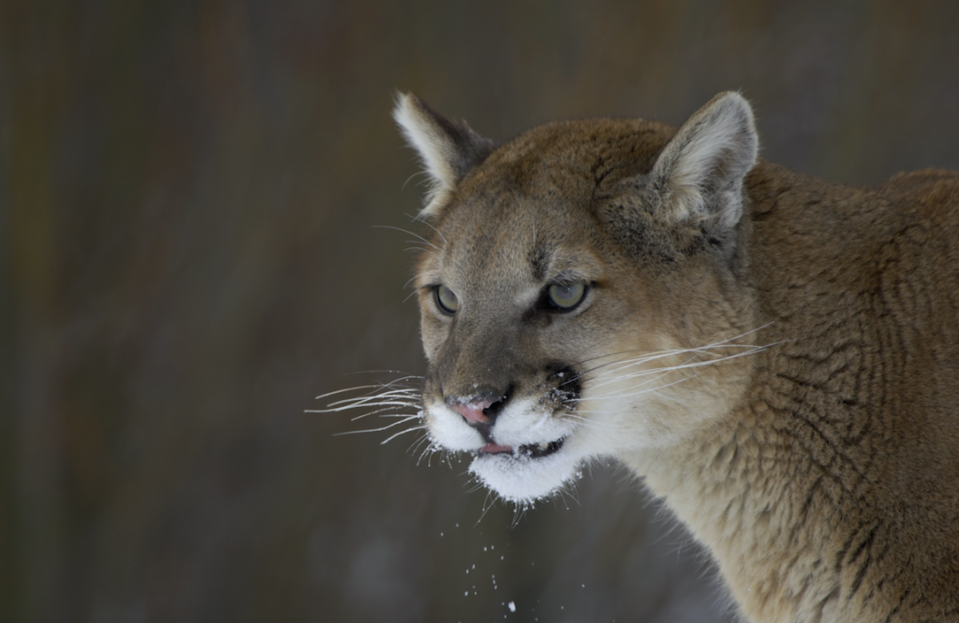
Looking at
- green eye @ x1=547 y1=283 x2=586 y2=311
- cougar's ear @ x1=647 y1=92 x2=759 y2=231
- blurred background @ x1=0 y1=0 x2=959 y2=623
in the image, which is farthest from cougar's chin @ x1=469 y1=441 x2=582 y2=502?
blurred background @ x1=0 y1=0 x2=959 y2=623

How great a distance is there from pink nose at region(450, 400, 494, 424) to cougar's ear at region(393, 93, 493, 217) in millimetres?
1204

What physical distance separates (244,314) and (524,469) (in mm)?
5069

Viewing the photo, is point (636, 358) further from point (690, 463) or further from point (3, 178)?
point (3, 178)

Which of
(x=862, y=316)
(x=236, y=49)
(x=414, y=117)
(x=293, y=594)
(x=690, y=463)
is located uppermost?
(x=236, y=49)

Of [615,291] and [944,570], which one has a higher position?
[615,291]

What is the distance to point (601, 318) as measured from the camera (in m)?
2.96

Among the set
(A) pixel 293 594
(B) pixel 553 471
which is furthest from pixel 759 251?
(A) pixel 293 594

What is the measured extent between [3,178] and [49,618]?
153 inches

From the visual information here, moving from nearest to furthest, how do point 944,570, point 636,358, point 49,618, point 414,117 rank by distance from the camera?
1. point 944,570
2. point 636,358
3. point 414,117
4. point 49,618

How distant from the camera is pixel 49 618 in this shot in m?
7.88

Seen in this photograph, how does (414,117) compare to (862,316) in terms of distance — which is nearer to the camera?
(862,316)

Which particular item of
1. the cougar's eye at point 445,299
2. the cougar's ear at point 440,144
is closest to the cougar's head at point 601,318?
the cougar's eye at point 445,299

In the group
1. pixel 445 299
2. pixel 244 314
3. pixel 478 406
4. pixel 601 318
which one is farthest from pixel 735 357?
pixel 244 314

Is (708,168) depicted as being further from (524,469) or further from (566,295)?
(524,469)
